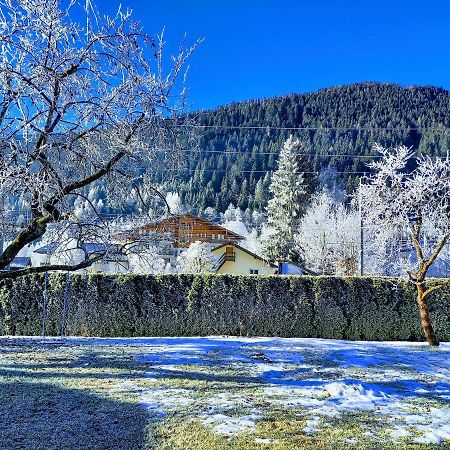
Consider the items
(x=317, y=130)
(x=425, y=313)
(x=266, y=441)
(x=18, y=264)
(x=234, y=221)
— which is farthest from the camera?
(x=234, y=221)

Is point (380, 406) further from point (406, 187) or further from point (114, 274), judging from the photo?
point (114, 274)

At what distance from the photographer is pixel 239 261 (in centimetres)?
3130

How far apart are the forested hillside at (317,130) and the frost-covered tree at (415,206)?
22.9 meters

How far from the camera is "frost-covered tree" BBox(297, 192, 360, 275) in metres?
30.4

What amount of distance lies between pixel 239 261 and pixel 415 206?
2162 centimetres

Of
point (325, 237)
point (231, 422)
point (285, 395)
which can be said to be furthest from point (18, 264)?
point (231, 422)

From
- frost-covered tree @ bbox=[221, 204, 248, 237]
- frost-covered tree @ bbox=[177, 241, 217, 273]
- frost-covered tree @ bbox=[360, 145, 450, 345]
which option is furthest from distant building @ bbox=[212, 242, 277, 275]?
frost-covered tree @ bbox=[360, 145, 450, 345]

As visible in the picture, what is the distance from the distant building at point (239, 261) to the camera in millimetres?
30688

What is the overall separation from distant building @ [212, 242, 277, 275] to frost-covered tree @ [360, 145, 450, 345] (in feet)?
65.8

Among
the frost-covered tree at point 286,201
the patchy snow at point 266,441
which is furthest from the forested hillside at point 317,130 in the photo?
the patchy snow at point 266,441

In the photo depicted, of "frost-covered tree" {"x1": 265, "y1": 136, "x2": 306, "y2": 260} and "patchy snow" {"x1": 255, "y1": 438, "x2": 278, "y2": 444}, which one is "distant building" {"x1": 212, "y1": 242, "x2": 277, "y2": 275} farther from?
"patchy snow" {"x1": 255, "y1": 438, "x2": 278, "y2": 444}

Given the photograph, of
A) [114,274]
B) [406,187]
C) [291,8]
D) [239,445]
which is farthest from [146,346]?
[291,8]

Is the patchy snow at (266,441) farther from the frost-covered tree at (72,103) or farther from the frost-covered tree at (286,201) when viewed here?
the frost-covered tree at (286,201)

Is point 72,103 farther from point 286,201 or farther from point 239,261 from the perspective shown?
point 286,201
